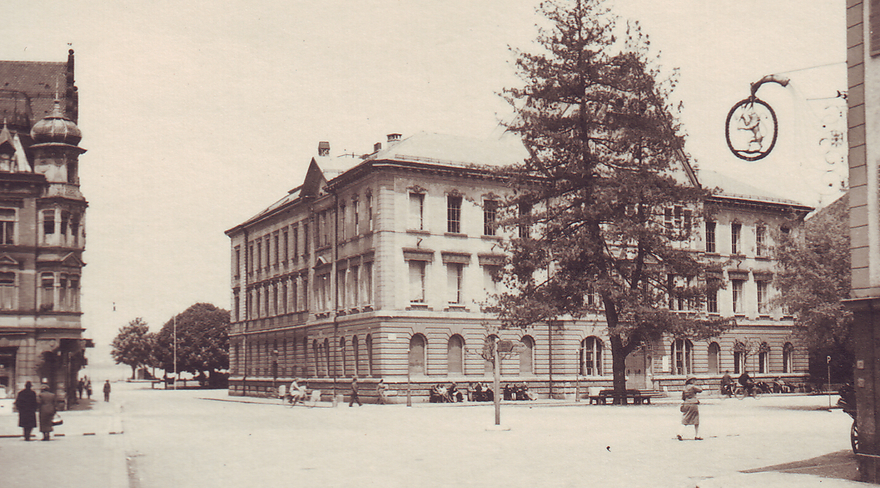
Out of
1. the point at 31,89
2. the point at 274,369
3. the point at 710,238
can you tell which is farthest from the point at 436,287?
the point at 31,89

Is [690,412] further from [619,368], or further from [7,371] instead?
[7,371]

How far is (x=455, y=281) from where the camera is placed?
5375 cm

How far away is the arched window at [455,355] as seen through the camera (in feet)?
174

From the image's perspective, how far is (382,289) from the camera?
169ft

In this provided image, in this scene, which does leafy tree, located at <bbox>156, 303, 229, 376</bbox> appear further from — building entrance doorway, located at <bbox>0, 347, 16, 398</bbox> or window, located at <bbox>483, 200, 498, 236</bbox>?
building entrance doorway, located at <bbox>0, 347, 16, 398</bbox>

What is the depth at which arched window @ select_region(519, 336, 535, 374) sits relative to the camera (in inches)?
2164

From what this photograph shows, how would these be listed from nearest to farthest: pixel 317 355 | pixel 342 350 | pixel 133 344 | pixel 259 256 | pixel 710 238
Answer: pixel 342 350 → pixel 317 355 → pixel 710 238 → pixel 259 256 → pixel 133 344

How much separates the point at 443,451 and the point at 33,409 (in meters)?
12.9

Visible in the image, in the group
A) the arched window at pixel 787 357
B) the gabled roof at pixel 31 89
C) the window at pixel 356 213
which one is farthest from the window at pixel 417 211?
the arched window at pixel 787 357

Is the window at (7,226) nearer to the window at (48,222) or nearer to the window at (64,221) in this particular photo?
the window at (48,222)

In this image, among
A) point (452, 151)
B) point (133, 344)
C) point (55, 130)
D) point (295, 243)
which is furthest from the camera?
point (133, 344)

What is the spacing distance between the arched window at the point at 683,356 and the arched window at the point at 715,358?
6.03 feet

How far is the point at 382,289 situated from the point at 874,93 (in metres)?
38.0

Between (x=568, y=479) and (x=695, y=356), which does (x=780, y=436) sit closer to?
(x=568, y=479)
